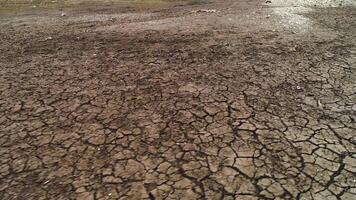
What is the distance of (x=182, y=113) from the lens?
15.1 feet

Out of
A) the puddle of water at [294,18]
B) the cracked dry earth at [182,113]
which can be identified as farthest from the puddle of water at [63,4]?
the cracked dry earth at [182,113]

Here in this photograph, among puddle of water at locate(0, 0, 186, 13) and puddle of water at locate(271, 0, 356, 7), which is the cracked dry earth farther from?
puddle of water at locate(0, 0, 186, 13)

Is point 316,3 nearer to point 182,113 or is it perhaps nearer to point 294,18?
point 294,18

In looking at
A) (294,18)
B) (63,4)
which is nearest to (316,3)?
(294,18)

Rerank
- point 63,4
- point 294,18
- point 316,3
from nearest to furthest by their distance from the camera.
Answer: point 294,18, point 316,3, point 63,4

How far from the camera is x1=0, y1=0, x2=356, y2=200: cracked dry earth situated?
341cm

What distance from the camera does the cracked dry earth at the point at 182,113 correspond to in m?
3.41

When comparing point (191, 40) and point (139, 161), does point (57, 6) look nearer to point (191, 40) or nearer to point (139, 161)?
point (191, 40)

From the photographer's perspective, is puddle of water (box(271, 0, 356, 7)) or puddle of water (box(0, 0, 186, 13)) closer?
puddle of water (box(271, 0, 356, 7))

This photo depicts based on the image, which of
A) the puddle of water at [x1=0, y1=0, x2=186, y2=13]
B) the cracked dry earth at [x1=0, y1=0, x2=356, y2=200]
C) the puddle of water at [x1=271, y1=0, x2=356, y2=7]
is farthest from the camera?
the puddle of water at [x1=0, y1=0, x2=186, y2=13]

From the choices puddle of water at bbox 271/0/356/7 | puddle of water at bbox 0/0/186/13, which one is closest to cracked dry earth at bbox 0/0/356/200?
puddle of water at bbox 271/0/356/7

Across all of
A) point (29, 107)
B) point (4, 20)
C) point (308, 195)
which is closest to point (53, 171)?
point (29, 107)

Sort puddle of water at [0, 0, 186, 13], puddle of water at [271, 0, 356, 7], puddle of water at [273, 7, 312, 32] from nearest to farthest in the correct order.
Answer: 1. puddle of water at [273, 7, 312, 32]
2. puddle of water at [271, 0, 356, 7]
3. puddle of water at [0, 0, 186, 13]

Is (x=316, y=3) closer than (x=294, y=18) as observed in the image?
No
